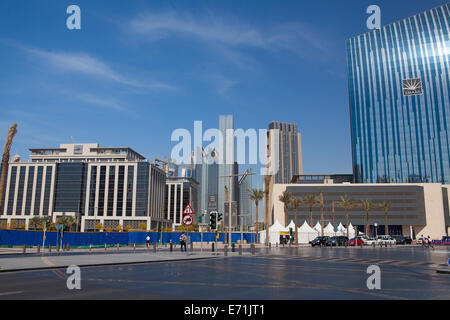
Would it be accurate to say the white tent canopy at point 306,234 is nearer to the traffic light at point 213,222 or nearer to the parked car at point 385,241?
the parked car at point 385,241

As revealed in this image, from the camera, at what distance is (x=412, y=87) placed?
152 m

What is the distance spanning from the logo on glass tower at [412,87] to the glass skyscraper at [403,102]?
38 cm

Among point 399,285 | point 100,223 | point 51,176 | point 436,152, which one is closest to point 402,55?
point 436,152

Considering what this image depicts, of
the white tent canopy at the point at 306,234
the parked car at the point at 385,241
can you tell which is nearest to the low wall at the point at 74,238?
the white tent canopy at the point at 306,234

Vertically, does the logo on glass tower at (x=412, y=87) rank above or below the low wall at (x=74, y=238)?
above

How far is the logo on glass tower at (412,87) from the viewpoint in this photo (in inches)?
5974

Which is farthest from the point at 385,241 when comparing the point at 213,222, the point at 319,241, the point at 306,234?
the point at 213,222

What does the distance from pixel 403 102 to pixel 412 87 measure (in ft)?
24.1

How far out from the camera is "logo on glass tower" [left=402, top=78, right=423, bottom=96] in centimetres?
15175

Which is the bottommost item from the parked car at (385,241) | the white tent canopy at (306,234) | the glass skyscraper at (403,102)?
the parked car at (385,241)

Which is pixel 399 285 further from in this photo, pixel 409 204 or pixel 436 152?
pixel 436 152

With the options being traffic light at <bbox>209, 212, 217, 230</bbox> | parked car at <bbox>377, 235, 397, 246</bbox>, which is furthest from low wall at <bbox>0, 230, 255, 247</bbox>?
parked car at <bbox>377, 235, 397, 246</bbox>
